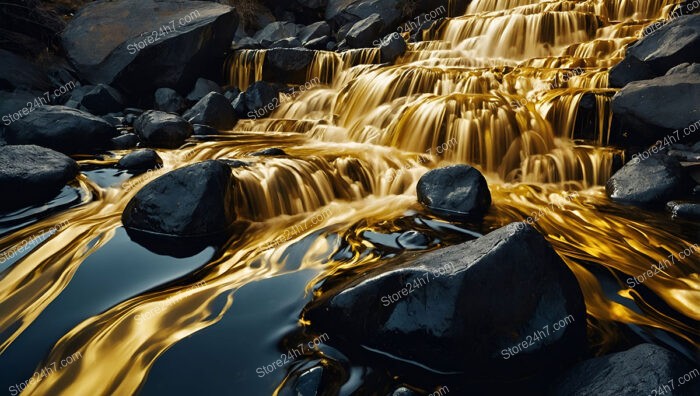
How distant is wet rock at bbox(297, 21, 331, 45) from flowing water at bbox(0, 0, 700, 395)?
5367mm

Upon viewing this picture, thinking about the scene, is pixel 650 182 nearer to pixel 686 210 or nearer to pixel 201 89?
pixel 686 210

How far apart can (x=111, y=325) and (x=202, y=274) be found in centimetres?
78

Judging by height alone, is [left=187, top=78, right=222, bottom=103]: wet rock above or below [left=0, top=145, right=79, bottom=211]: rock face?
above

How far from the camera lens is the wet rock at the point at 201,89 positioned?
10867 millimetres

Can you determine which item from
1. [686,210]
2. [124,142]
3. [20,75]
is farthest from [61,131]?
[686,210]

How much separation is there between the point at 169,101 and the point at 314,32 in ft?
18.5

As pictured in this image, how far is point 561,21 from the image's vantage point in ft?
33.4

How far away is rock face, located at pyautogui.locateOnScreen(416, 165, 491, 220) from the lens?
464cm

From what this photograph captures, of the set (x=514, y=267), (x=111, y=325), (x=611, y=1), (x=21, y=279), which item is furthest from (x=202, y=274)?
(x=611, y=1)

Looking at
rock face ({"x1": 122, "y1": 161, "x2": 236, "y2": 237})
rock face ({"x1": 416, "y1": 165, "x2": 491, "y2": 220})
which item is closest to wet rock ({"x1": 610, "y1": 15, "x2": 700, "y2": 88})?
rock face ({"x1": 416, "y1": 165, "x2": 491, "y2": 220})

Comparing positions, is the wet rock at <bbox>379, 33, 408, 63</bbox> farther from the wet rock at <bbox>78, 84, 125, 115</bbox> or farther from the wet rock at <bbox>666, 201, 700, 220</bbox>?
the wet rock at <bbox>666, 201, 700, 220</bbox>

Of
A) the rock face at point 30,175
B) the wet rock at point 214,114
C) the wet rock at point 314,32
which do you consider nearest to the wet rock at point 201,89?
the wet rock at point 214,114

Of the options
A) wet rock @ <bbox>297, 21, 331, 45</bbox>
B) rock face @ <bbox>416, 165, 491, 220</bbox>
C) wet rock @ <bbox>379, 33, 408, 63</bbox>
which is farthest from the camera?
wet rock @ <bbox>297, 21, 331, 45</bbox>

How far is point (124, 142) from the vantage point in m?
7.68
